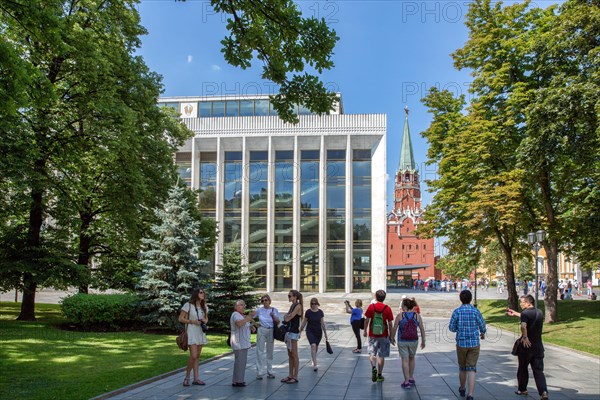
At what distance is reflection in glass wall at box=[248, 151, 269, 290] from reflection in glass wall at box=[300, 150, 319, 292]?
11.6ft

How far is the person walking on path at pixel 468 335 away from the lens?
28.9ft

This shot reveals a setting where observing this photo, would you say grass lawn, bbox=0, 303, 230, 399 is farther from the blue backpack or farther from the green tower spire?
the green tower spire

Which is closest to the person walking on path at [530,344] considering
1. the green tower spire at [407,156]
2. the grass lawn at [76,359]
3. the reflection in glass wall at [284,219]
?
the grass lawn at [76,359]

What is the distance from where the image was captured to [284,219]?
4841 centimetres

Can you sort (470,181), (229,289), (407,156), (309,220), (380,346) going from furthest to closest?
(407,156) < (309,220) < (470,181) < (229,289) < (380,346)

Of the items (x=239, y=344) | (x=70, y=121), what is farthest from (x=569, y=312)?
(x=70, y=121)

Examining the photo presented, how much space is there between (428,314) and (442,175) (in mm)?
9715

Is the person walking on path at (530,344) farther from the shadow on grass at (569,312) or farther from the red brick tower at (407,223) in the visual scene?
the red brick tower at (407,223)

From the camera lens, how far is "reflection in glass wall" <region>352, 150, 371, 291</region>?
47.7 meters

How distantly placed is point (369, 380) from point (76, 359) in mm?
7253

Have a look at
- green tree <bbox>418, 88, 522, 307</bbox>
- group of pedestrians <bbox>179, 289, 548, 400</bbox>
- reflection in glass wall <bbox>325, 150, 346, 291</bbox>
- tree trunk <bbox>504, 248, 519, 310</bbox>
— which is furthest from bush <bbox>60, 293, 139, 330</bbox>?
reflection in glass wall <bbox>325, 150, 346, 291</bbox>

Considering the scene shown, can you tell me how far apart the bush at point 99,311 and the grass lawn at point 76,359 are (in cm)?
81

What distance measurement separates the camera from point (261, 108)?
5212 cm

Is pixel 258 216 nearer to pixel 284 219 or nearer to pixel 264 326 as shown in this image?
pixel 284 219
